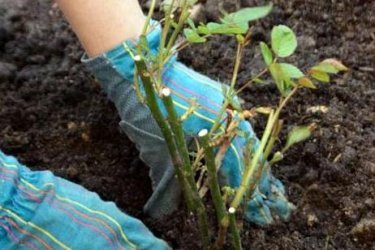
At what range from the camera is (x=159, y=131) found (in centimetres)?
110

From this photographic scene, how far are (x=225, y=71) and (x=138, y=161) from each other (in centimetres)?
27

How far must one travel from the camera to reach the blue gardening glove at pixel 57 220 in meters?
1.00

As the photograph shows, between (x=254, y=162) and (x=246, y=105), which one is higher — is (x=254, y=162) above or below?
above

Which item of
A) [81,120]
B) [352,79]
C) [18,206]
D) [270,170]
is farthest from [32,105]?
[352,79]

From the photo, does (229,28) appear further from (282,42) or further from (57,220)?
(57,220)

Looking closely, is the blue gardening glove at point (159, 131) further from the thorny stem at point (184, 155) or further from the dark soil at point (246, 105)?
the thorny stem at point (184, 155)

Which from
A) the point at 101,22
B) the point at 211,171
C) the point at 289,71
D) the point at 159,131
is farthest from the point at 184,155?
the point at 101,22

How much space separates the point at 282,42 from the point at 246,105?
491mm

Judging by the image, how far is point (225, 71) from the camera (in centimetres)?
134

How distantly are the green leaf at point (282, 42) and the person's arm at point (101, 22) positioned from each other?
439 mm

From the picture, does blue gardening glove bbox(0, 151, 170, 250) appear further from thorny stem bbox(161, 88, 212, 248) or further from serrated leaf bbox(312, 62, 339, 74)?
serrated leaf bbox(312, 62, 339, 74)

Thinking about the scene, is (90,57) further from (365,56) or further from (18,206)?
(365,56)

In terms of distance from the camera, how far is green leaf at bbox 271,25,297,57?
Answer: 77cm

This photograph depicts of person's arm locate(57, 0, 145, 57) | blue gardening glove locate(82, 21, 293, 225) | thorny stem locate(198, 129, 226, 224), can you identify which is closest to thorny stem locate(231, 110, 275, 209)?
thorny stem locate(198, 129, 226, 224)
